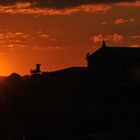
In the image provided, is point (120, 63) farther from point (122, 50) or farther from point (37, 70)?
point (37, 70)

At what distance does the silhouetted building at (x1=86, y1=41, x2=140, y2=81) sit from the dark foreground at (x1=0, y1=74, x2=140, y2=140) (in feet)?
18.8

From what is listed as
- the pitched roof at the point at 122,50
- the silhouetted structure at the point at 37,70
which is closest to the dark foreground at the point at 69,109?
the pitched roof at the point at 122,50

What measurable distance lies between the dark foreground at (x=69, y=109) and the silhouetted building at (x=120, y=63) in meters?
5.73

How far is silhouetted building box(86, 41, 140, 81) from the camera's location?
79.9 meters

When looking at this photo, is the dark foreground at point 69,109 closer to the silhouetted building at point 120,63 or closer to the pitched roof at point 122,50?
the silhouetted building at point 120,63

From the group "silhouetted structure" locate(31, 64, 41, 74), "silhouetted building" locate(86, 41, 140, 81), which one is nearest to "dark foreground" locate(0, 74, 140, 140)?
"silhouetted building" locate(86, 41, 140, 81)

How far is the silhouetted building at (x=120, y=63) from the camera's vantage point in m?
79.9

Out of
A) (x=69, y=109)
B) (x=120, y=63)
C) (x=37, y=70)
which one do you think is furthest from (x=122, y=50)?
(x=69, y=109)

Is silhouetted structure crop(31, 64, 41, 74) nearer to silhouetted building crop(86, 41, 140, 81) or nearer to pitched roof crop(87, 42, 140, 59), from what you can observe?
silhouetted building crop(86, 41, 140, 81)

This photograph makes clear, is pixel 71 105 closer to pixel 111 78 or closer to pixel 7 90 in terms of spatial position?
pixel 7 90

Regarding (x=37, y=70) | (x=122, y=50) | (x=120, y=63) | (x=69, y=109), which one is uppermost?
(x=122, y=50)

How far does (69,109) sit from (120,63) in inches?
937

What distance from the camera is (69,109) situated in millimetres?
59344

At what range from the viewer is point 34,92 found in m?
63.0
